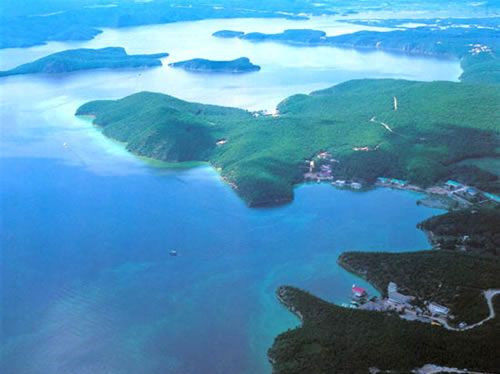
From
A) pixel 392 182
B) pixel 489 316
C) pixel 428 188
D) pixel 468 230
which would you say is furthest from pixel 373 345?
pixel 392 182

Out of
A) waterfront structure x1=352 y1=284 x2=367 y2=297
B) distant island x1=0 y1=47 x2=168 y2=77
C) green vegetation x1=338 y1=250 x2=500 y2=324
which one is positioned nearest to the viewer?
green vegetation x1=338 y1=250 x2=500 y2=324

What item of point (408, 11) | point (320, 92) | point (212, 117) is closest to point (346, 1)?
point (408, 11)

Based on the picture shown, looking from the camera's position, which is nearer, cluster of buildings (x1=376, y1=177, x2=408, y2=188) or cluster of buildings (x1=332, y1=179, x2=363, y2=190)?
cluster of buildings (x1=332, y1=179, x2=363, y2=190)

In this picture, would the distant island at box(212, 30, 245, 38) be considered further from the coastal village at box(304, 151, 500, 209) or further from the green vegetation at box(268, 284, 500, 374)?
Answer: the green vegetation at box(268, 284, 500, 374)

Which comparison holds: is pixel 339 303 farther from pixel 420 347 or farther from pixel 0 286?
pixel 0 286

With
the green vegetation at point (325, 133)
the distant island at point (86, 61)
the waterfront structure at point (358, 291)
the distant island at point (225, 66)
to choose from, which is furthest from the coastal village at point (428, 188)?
the distant island at point (86, 61)

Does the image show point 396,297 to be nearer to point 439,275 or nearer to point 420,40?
point 439,275

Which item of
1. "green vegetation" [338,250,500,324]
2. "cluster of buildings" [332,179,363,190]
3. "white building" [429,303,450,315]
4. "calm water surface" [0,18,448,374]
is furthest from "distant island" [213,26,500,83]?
"white building" [429,303,450,315]

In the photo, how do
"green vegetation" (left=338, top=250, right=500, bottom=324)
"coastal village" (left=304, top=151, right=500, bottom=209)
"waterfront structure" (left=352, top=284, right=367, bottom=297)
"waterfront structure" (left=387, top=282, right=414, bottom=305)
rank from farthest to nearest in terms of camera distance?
"coastal village" (left=304, top=151, right=500, bottom=209) < "waterfront structure" (left=352, top=284, right=367, bottom=297) < "waterfront structure" (left=387, top=282, right=414, bottom=305) < "green vegetation" (left=338, top=250, right=500, bottom=324)

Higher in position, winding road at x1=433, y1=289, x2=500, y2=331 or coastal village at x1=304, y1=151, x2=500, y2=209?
winding road at x1=433, y1=289, x2=500, y2=331
